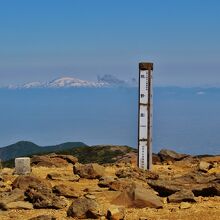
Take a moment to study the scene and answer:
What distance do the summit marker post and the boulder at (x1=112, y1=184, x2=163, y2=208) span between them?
8321 millimetres

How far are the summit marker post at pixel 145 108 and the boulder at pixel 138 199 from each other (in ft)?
27.3

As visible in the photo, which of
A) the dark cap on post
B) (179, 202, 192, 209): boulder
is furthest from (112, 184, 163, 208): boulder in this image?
the dark cap on post

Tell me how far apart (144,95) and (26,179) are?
7.72 metres

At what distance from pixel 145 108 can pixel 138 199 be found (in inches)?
364

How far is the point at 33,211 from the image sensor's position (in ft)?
60.8

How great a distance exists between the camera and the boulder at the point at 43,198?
62.0 feet

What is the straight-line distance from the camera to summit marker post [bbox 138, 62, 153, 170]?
27.0 metres

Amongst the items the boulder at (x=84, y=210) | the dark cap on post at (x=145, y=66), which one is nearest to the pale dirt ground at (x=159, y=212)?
the boulder at (x=84, y=210)

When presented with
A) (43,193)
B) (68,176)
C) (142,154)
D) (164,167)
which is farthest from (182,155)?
(43,193)

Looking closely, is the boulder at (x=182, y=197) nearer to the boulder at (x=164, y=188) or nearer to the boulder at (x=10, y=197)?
the boulder at (x=164, y=188)

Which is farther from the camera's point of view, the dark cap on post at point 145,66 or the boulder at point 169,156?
the boulder at point 169,156

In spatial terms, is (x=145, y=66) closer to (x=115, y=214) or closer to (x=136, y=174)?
(x=136, y=174)

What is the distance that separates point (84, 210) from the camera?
57.4 feet

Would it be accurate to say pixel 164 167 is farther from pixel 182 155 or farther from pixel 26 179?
pixel 26 179
